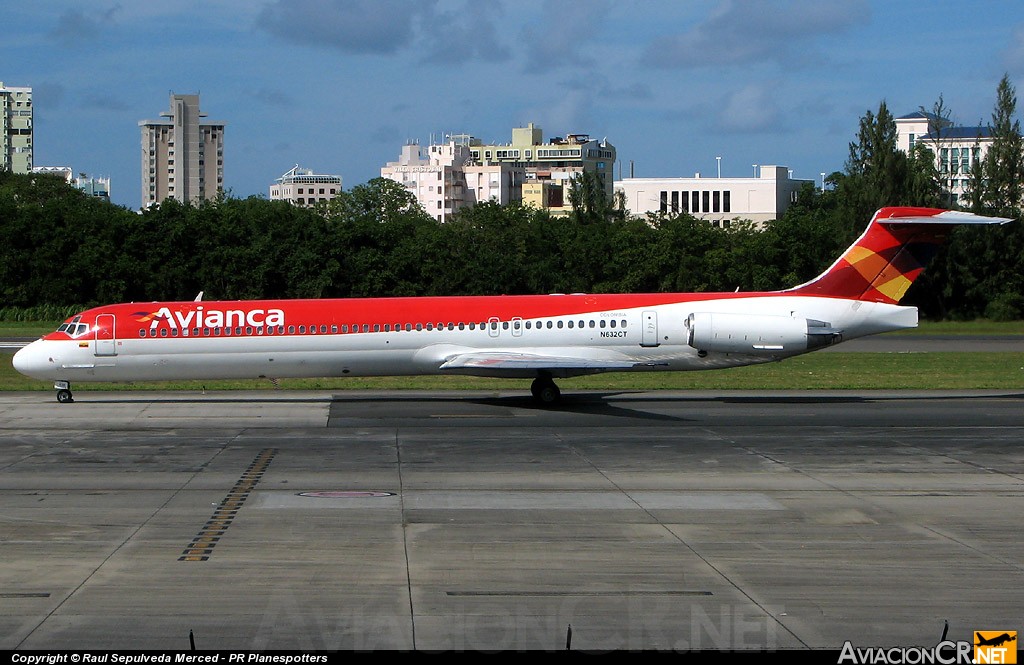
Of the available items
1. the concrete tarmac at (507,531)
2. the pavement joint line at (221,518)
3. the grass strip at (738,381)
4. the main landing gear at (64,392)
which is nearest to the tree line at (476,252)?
the grass strip at (738,381)

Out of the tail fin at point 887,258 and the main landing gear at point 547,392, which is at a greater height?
the tail fin at point 887,258

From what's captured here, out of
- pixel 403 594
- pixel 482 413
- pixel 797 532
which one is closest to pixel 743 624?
pixel 403 594

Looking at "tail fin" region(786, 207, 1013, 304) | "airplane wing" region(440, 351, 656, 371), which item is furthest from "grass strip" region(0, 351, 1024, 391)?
"tail fin" region(786, 207, 1013, 304)

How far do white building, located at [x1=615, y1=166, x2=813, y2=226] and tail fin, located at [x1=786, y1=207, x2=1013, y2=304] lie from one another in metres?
112

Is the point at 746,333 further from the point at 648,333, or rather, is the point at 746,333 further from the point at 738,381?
the point at 738,381

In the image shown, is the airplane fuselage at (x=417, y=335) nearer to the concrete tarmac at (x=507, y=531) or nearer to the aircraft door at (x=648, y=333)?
the aircraft door at (x=648, y=333)

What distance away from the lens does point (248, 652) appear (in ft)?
31.0

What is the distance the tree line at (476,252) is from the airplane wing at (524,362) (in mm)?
45111

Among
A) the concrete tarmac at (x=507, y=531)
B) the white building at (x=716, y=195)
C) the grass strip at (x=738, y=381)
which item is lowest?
the concrete tarmac at (x=507, y=531)

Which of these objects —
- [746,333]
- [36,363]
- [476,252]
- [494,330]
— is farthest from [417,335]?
[476,252]

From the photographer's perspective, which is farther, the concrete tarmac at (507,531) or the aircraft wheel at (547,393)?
the aircraft wheel at (547,393)

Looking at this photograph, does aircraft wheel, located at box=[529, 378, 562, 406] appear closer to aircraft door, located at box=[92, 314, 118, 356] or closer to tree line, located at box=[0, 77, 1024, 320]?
aircraft door, located at box=[92, 314, 118, 356]

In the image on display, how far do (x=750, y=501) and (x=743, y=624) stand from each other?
6.48 metres

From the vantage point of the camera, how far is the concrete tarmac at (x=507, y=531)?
10.7 m
